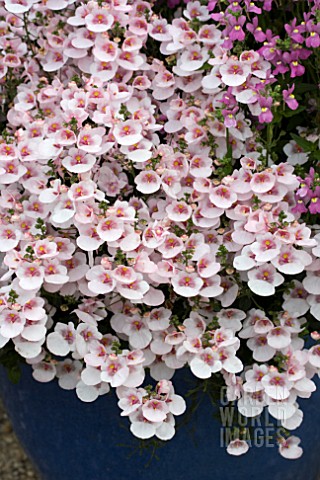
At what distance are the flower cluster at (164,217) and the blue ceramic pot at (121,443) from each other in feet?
0.35

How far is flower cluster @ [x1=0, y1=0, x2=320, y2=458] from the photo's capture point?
1237 millimetres

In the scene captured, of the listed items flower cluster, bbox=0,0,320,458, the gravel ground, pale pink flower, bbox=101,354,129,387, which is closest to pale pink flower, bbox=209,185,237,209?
flower cluster, bbox=0,0,320,458

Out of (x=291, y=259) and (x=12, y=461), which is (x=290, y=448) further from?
(x=12, y=461)

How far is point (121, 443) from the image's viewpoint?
1.47 metres

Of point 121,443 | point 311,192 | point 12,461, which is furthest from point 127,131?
point 12,461

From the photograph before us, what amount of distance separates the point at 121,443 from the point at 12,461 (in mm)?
717

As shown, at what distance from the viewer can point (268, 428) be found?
4.71 feet

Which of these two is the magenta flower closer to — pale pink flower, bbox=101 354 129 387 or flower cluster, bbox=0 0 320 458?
flower cluster, bbox=0 0 320 458

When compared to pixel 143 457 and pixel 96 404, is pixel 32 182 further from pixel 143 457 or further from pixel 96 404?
pixel 143 457

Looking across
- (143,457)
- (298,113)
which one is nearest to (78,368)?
(143,457)

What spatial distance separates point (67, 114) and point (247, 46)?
36 centimetres

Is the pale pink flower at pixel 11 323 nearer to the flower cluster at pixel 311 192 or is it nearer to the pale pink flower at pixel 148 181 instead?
the pale pink flower at pixel 148 181

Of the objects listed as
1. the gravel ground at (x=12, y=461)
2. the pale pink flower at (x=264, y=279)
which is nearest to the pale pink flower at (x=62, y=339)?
the pale pink flower at (x=264, y=279)

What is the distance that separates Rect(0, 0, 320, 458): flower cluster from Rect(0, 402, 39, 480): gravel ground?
2.54ft
